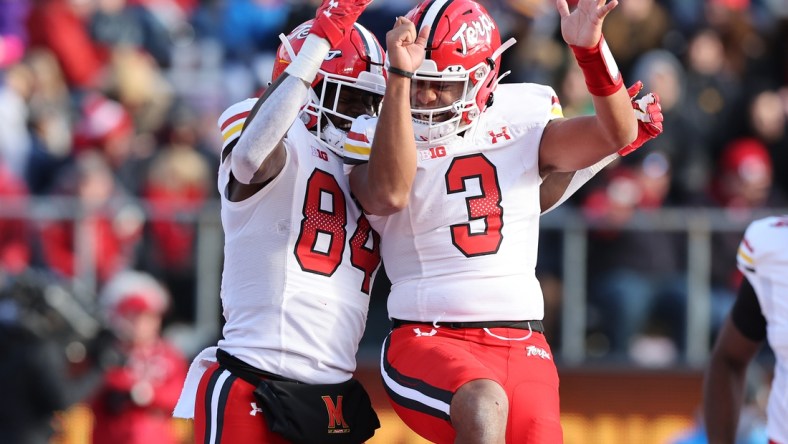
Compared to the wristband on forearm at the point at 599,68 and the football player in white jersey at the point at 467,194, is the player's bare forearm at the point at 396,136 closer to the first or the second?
the football player in white jersey at the point at 467,194

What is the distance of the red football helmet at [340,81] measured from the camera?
459 centimetres

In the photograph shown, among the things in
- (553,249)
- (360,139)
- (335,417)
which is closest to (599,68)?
(360,139)

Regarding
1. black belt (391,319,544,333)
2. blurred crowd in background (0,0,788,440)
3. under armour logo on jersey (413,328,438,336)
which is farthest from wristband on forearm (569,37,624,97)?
blurred crowd in background (0,0,788,440)

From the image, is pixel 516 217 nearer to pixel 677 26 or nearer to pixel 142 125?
pixel 142 125

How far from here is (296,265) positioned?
15.2ft

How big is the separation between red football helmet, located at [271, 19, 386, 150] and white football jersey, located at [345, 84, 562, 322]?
0.41ft

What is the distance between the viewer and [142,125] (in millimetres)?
10133

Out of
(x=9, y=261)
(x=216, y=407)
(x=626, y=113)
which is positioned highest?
(x=626, y=113)

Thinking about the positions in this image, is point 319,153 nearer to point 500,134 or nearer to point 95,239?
point 500,134

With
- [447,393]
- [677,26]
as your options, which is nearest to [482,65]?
[447,393]

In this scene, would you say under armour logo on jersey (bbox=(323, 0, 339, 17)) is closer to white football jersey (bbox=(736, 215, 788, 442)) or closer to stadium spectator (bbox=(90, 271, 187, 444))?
white football jersey (bbox=(736, 215, 788, 442))

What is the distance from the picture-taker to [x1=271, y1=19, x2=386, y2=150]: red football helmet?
15.1 feet

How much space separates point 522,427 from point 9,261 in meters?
5.15

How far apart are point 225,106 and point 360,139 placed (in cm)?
628
